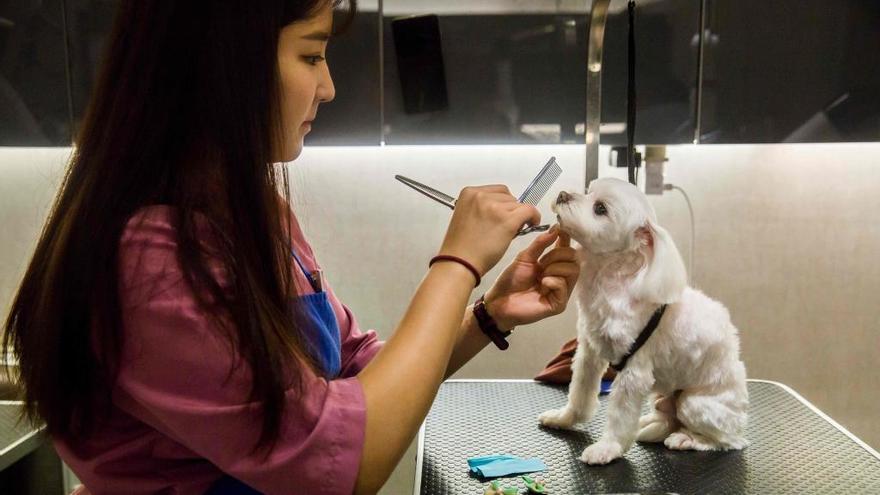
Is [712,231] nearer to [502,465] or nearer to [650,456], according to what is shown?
[650,456]

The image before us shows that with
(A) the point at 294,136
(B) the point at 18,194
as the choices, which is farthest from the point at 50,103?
(A) the point at 294,136

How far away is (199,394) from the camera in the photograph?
561 millimetres

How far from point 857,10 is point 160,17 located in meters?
1.53

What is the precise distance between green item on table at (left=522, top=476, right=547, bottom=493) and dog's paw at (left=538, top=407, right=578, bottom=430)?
209 millimetres

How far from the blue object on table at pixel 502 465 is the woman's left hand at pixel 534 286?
0.20 meters

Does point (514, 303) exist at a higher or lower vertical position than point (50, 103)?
lower

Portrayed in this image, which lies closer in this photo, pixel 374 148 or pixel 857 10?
pixel 857 10

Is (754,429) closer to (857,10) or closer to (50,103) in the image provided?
(857,10)

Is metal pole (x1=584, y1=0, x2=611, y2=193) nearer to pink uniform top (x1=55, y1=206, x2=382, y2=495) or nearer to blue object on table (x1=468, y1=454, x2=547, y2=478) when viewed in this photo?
blue object on table (x1=468, y1=454, x2=547, y2=478)

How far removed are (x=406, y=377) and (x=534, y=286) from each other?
41cm

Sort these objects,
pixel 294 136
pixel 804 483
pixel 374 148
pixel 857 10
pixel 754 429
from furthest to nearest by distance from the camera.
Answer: pixel 374 148
pixel 857 10
pixel 754 429
pixel 804 483
pixel 294 136

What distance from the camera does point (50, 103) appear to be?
1576mm

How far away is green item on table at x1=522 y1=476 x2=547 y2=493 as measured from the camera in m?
0.93

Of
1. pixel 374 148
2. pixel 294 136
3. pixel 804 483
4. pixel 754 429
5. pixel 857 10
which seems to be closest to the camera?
pixel 294 136
